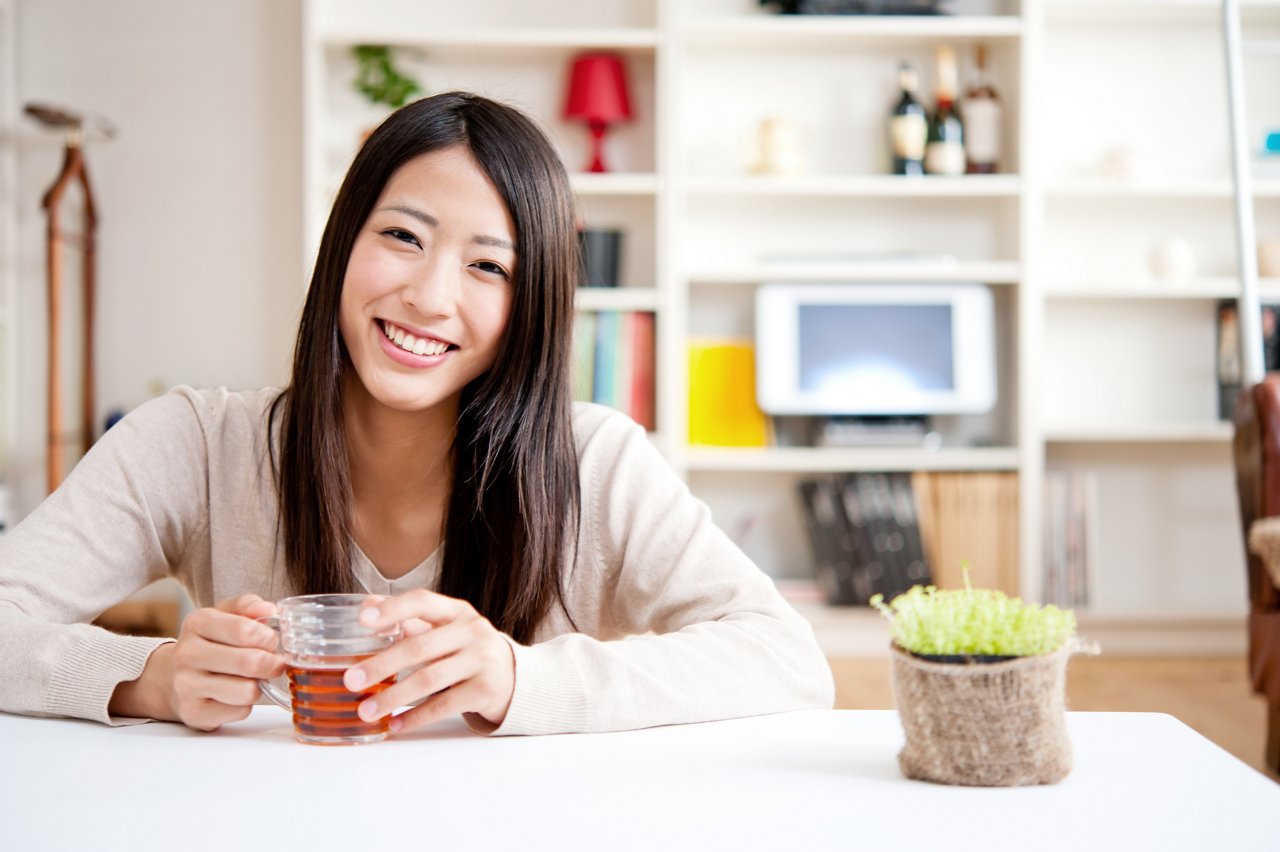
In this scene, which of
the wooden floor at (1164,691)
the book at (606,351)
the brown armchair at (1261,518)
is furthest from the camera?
the book at (606,351)

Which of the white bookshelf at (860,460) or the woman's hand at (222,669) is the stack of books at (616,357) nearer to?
the white bookshelf at (860,460)

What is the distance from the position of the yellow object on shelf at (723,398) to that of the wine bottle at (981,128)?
0.84 meters

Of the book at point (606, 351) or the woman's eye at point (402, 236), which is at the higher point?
the book at point (606, 351)

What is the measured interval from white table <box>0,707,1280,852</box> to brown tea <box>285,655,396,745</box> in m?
0.02

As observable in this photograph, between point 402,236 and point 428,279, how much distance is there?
2.5 inches

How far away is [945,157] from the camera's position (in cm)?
352

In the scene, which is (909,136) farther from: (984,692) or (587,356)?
(984,692)

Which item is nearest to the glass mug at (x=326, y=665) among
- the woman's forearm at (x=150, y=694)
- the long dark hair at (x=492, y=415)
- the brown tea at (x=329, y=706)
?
the brown tea at (x=329, y=706)

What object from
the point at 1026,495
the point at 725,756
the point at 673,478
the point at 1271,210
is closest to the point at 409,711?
the point at 725,756

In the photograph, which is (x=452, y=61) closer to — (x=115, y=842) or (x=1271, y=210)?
(x=1271, y=210)

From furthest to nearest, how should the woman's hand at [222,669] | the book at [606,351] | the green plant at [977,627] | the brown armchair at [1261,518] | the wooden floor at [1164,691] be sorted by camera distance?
the book at [606,351]
the wooden floor at [1164,691]
the brown armchair at [1261,518]
the woman's hand at [222,669]
the green plant at [977,627]

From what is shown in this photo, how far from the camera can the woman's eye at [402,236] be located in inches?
46.9

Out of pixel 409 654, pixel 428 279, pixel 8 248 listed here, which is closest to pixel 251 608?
pixel 409 654

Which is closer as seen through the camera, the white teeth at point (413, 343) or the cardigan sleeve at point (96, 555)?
the cardigan sleeve at point (96, 555)
